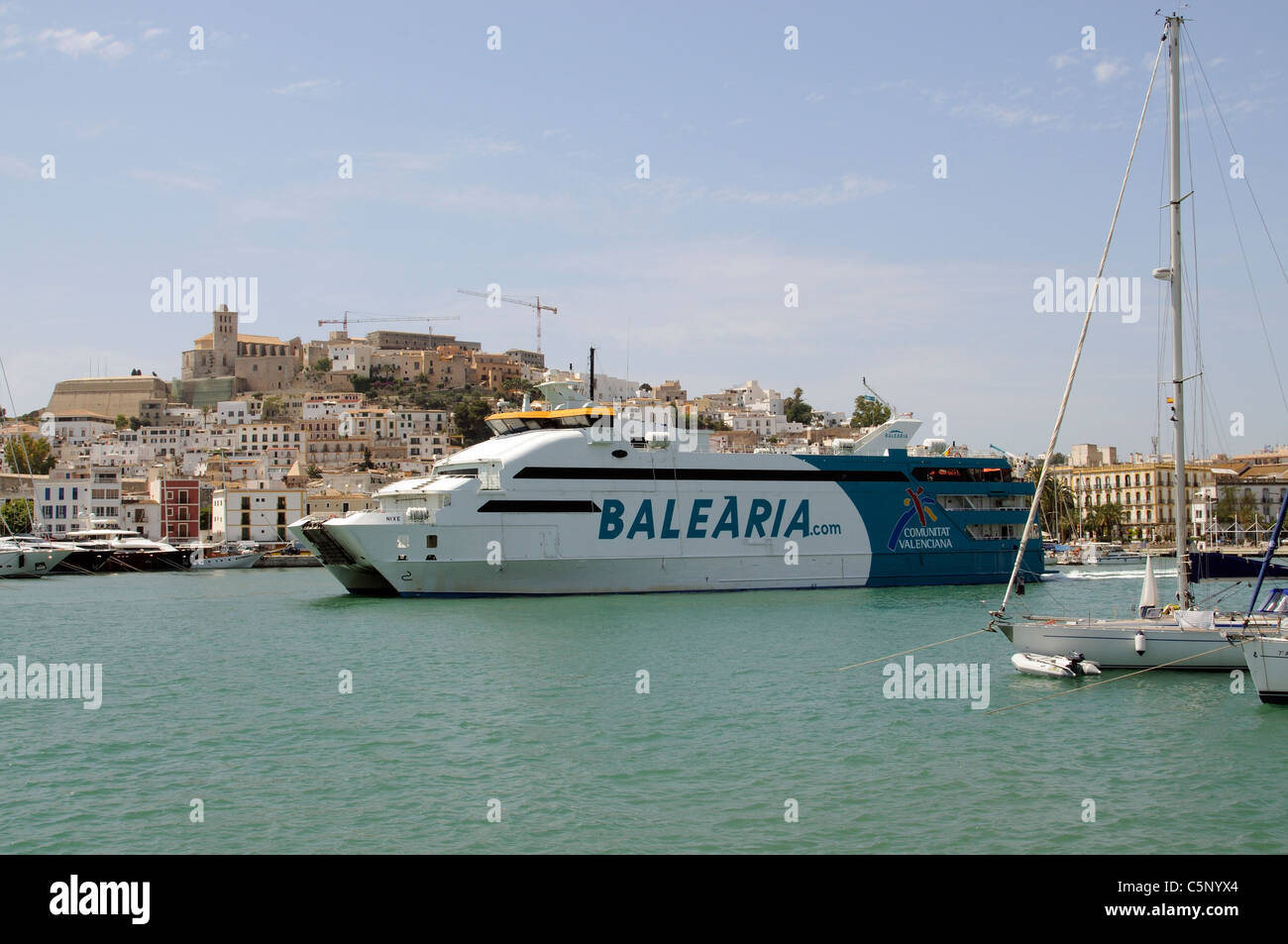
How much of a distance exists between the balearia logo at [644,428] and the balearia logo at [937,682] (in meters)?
15.3

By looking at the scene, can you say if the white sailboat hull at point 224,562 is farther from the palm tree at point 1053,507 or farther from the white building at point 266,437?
the palm tree at point 1053,507

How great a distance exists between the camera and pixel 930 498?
36594mm

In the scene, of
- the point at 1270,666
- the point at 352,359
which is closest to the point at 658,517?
the point at 1270,666

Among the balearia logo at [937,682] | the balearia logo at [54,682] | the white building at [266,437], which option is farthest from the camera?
the white building at [266,437]

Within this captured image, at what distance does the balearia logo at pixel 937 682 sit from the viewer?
15.3 meters

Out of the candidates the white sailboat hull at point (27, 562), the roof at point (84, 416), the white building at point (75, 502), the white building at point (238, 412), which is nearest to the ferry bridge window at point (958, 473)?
the white sailboat hull at point (27, 562)

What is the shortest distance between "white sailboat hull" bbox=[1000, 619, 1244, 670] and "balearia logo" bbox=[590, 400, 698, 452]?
16.6 meters

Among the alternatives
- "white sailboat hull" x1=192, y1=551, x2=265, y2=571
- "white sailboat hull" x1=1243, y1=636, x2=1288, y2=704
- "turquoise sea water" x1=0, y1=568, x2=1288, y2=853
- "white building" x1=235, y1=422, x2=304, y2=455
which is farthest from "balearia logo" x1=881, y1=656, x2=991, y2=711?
"white building" x1=235, y1=422, x2=304, y2=455

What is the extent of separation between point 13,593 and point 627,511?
24718 millimetres

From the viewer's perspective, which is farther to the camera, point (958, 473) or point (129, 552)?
point (129, 552)

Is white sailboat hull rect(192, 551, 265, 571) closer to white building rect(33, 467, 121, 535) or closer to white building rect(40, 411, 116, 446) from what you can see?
white building rect(33, 467, 121, 535)
